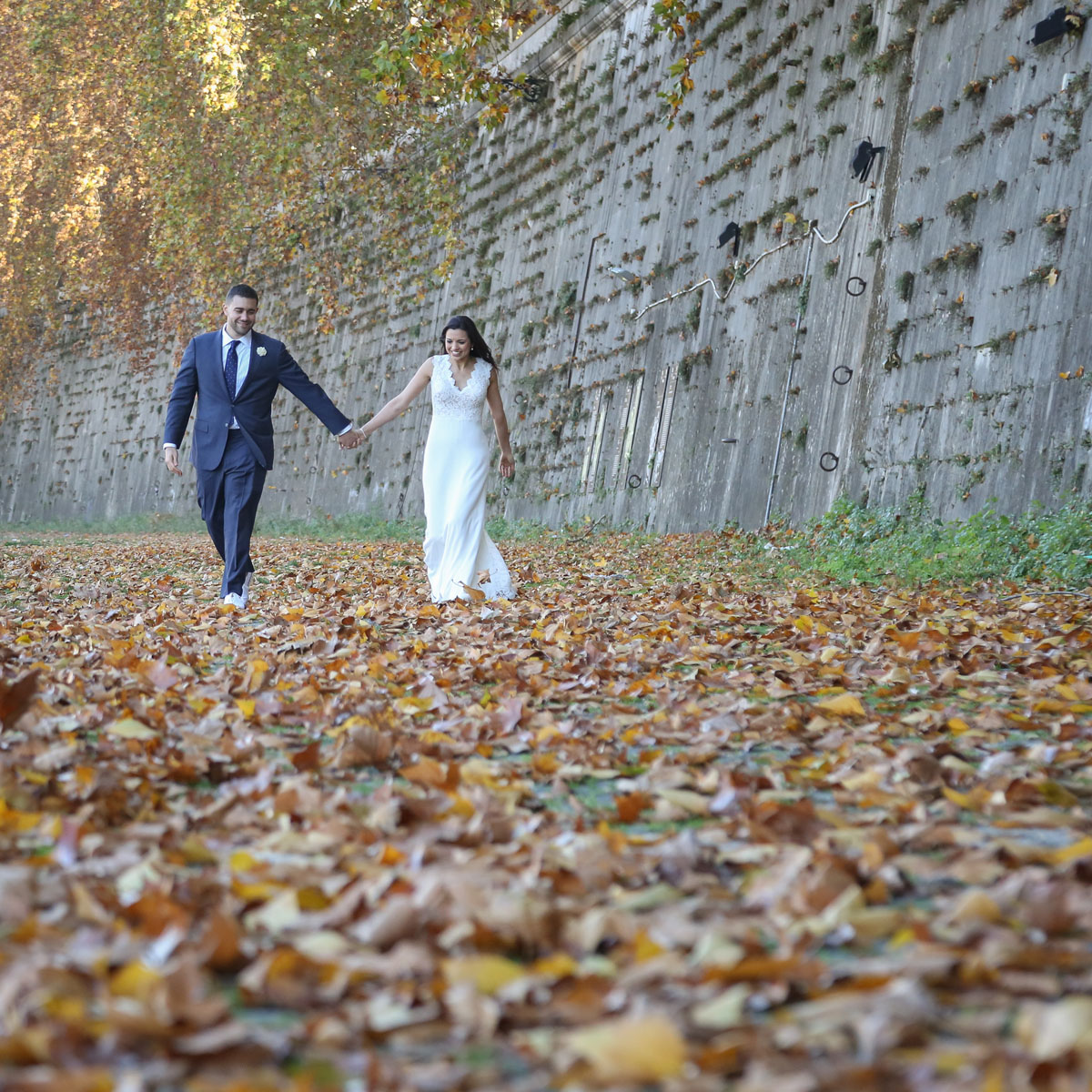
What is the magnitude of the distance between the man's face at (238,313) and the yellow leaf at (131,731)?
492 centimetres

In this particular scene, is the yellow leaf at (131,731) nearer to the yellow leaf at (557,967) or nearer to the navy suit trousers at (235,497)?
the yellow leaf at (557,967)

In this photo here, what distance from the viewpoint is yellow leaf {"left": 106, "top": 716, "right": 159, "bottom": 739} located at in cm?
361

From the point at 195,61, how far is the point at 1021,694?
21235 millimetres

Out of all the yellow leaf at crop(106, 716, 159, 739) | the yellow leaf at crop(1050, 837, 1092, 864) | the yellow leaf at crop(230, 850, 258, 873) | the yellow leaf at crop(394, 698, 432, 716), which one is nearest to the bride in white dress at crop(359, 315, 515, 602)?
the yellow leaf at crop(394, 698, 432, 716)

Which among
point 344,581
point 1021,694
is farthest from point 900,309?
point 1021,694

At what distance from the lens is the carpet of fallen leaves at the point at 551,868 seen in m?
1.62

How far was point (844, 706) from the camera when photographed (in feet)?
13.3

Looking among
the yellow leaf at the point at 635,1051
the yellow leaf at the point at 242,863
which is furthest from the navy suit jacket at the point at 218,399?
the yellow leaf at the point at 635,1051

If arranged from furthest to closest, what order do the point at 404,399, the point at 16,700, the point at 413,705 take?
the point at 404,399 → the point at 413,705 → the point at 16,700

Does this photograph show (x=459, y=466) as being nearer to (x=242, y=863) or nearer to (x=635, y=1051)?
(x=242, y=863)

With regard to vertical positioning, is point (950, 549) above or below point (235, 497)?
above

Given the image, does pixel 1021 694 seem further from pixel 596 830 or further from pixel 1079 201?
pixel 1079 201

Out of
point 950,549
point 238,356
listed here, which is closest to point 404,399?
point 238,356

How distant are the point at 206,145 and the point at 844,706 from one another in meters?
21.0
